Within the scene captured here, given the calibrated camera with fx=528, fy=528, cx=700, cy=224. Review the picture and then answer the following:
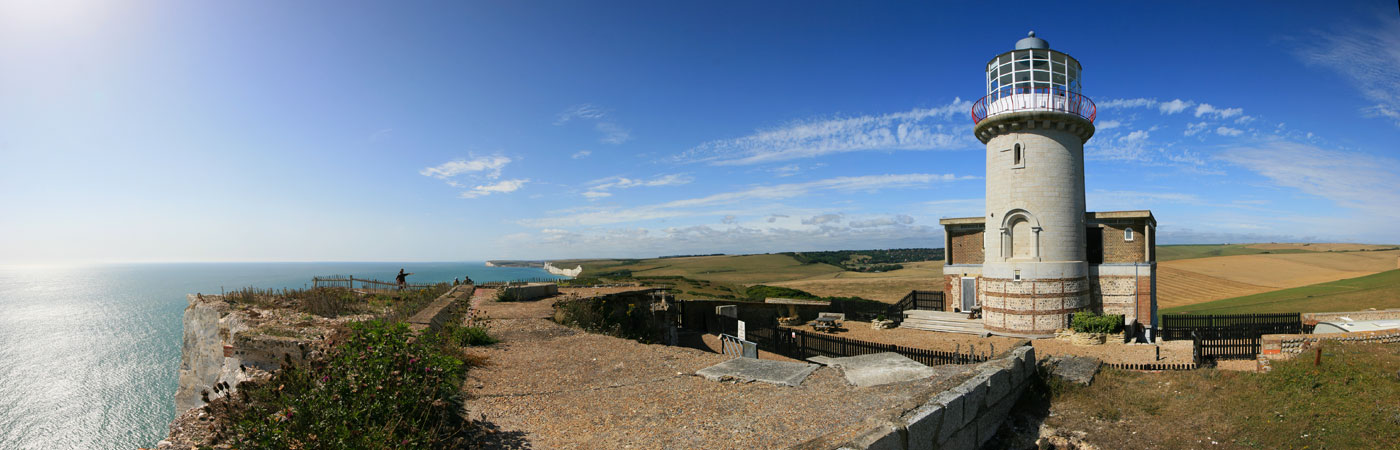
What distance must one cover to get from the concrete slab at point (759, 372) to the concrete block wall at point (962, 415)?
216 centimetres

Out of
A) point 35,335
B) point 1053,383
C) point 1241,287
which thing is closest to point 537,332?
point 1053,383

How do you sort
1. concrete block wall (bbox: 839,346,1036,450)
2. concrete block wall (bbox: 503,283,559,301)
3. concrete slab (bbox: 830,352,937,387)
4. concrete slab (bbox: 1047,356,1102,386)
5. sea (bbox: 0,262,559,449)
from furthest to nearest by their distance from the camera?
concrete block wall (bbox: 503,283,559,301) → sea (bbox: 0,262,559,449) → concrete slab (bbox: 1047,356,1102,386) → concrete slab (bbox: 830,352,937,387) → concrete block wall (bbox: 839,346,1036,450)

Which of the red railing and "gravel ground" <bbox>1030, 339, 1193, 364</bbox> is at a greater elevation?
the red railing

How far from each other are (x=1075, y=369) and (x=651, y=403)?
740 centimetres

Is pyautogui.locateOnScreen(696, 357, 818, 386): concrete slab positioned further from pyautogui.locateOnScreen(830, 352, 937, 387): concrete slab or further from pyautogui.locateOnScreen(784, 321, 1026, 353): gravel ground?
pyautogui.locateOnScreen(784, 321, 1026, 353): gravel ground

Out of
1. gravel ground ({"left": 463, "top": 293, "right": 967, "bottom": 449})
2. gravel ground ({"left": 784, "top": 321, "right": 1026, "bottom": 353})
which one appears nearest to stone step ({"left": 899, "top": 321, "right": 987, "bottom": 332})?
gravel ground ({"left": 784, "top": 321, "right": 1026, "bottom": 353})

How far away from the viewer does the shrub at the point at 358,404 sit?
3.83 m

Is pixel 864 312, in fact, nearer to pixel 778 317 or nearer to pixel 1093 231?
pixel 778 317

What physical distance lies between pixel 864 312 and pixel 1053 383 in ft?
59.4

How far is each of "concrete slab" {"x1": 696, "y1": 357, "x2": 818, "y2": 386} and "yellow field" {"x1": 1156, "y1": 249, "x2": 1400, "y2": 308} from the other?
43833mm

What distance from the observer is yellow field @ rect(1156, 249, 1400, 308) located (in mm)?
A: 42156

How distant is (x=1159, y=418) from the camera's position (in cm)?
739

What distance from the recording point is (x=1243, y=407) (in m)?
7.40

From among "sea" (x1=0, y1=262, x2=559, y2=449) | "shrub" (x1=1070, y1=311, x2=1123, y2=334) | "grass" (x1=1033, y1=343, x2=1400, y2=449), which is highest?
"grass" (x1=1033, y1=343, x2=1400, y2=449)
